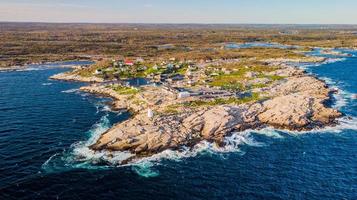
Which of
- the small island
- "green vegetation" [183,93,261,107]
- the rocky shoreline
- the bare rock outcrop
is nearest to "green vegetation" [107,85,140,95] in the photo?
the small island

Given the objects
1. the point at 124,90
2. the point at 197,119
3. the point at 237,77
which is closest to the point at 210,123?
the point at 197,119

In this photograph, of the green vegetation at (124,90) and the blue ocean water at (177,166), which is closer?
the blue ocean water at (177,166)

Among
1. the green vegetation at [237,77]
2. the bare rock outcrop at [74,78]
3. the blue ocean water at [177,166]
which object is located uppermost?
the green vegetation at [237,77]

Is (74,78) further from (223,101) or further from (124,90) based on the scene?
(223,101)

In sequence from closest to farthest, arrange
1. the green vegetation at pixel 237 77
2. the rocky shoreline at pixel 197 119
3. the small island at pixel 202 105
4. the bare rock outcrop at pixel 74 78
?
the rocky shoreline at pixel 197 119 → the small island at pixel 202 105 → the green vegetation at pixel 237 77 → the bare rock outcrop at pixel 74 78

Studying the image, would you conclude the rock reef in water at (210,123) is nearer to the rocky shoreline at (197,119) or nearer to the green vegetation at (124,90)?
the rocky shoreline at (197,119)

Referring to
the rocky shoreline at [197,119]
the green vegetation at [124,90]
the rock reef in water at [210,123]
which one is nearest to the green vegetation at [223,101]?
the rocky shoreline at [197,119]

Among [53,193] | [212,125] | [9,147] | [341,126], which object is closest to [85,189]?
[53,193]
